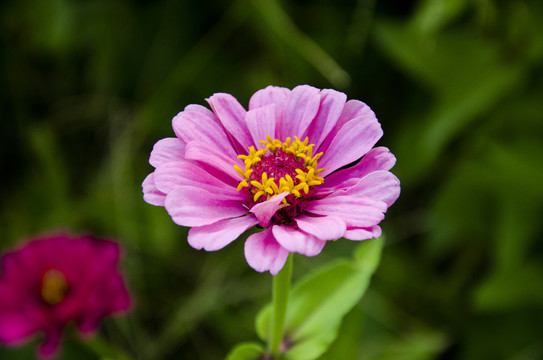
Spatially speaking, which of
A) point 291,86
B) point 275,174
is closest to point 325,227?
point 275,174

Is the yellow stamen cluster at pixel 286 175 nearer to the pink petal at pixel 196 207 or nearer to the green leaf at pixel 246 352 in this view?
the pink petal at pixel 196 207

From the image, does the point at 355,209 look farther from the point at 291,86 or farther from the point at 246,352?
Answer: the point at 291,86

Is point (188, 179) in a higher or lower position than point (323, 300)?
higher

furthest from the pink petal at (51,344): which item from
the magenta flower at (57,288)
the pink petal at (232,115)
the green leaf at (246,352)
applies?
the pink petal at (232,115)

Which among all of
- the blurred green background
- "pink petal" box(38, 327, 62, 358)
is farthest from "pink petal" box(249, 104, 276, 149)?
"pink petal" box(38, 327, 62, 358)

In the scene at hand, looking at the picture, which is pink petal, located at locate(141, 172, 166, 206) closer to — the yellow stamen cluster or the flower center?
the yellow stamen cluster
